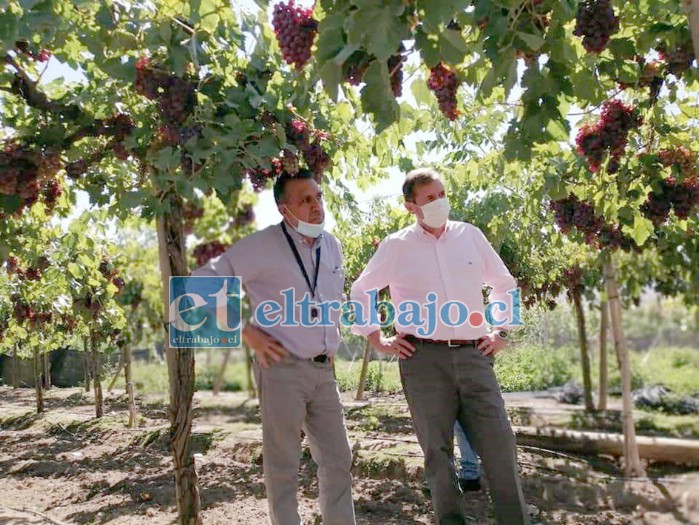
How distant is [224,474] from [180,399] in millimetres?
2046

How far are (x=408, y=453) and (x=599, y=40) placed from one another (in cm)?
311

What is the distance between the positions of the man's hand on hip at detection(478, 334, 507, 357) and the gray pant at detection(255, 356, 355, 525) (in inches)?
22.6

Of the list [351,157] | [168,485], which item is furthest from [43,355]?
[351,157]

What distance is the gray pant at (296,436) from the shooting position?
2.27 m

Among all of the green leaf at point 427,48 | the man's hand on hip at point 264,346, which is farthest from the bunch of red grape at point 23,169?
the green leaf at point 427,48

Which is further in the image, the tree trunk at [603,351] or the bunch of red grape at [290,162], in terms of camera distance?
the tree trunk at [603,351]

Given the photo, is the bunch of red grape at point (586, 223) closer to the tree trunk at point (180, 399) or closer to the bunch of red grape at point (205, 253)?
the tree trunk at point (180, 399)

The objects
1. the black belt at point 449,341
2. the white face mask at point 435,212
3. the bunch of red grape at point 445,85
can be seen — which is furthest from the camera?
the white face mask at point 435,212

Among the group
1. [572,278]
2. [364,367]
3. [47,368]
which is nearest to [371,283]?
[364,367]

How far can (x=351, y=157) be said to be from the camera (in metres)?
3.08

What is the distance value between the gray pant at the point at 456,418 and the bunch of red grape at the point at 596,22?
1134 mm

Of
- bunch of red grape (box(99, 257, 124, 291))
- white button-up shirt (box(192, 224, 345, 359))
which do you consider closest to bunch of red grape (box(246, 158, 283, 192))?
white button-up shirt (box(192, 224, 345, 359))

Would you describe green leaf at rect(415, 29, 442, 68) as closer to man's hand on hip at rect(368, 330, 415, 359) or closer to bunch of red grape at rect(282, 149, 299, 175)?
bunch of red grape at rect(282, 149, 299, 175)

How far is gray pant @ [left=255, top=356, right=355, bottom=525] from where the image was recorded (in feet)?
7.46
